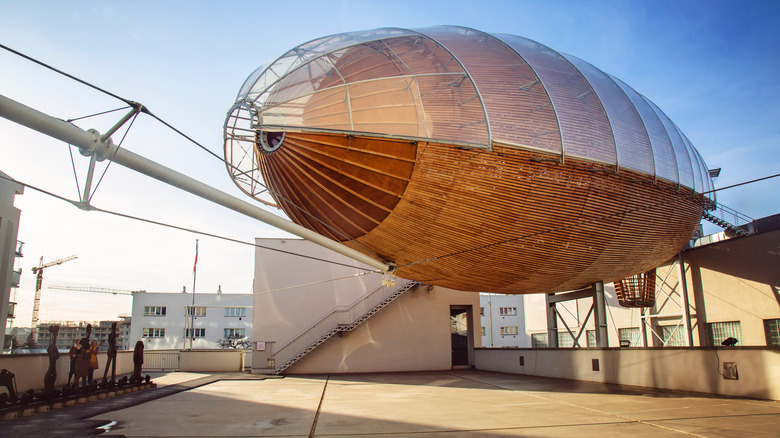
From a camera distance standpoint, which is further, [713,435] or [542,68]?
[542,68]

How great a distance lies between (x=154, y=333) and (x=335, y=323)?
1816 inches

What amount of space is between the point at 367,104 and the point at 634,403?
10228 mm

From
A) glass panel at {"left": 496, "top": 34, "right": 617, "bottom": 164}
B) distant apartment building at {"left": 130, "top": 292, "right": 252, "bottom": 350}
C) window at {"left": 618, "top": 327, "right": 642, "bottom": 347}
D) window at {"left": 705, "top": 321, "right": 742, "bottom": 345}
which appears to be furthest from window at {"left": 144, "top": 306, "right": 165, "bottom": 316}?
glass panel at {"left": 496, "top": 34, "right": 617, "bottom": 164}

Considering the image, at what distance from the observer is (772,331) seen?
64.7 ft

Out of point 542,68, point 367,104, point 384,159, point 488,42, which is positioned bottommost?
point 384,159

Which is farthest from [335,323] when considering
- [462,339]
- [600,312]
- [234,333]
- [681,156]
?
[234,333]

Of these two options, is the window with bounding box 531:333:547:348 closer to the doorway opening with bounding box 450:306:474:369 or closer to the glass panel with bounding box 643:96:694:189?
the doorway opening with bounding box 450:306:474:369

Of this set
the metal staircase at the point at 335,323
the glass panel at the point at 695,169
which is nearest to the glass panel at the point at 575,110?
the glass panel at the point at 695,169

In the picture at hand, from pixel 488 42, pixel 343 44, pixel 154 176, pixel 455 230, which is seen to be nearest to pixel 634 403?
pixel 455 230

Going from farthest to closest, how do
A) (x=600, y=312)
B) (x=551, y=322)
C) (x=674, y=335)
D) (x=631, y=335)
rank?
(x=631, y=335)
(x=674, y=335)
(x=551, y=322)
(x=600, y=312)

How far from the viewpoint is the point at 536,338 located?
47.5 meters

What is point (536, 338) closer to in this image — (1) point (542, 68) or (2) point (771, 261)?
(2) point (771, 261)

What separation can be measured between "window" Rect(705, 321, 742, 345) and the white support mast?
2022 cm

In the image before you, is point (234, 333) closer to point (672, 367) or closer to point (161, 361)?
point (161, 361)
